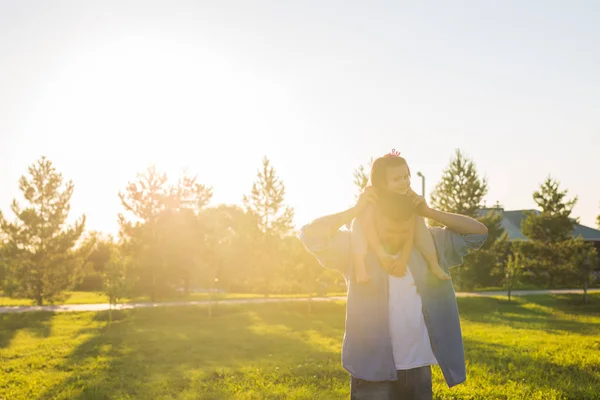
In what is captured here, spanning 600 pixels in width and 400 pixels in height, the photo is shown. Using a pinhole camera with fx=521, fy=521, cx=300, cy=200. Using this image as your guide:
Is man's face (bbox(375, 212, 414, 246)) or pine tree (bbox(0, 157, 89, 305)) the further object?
pine tree (bbox(0, 157, 89, 305))

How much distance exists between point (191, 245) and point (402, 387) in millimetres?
28320

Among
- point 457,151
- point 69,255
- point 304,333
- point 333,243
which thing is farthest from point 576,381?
point 457,151

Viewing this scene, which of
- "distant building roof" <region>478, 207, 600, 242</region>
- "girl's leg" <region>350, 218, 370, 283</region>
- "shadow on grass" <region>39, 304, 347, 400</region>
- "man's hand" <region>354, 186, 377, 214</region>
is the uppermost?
"distant building roof" <region>478, 207, 600, 242</region>

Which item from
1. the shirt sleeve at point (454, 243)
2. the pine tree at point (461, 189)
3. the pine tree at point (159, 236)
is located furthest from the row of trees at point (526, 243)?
the shirt sleeve at point (454, 243)

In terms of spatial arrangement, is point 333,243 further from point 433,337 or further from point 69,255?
point 69,255

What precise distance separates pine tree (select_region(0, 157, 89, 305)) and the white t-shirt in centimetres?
2956

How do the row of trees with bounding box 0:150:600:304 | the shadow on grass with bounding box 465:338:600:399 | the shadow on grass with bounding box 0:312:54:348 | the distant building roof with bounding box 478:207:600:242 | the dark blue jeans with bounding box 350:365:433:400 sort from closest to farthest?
the dark blue jeans with bounding box 350:365:433:400
the shadow on grass with bounding box 465:338:600:399
the shadow on grass with bounding box 0:312:54:348
the row of trees with bounding box 0:150:600:304
the distant building roof with bounding box 478:207:600:242

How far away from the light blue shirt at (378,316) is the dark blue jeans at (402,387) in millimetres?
90

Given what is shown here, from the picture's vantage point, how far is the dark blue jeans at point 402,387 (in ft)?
11.1

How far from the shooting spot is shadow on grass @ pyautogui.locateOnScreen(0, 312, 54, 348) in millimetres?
17875

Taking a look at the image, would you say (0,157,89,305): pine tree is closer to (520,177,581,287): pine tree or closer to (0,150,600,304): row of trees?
(0,150,600,304): row of trees

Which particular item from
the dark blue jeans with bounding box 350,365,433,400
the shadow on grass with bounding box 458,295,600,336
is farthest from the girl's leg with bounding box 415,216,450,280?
the shadow on grass with bounding box 458,295,600,336

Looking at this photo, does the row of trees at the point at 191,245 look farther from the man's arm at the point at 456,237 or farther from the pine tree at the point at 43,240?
the man's arm at the point at 456,237

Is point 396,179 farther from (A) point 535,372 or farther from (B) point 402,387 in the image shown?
(A) point 535,372
